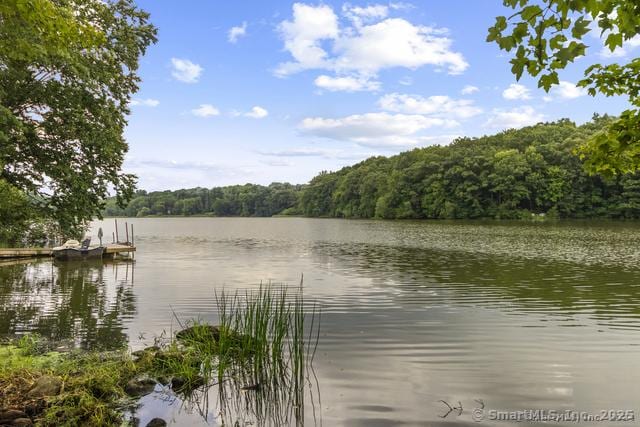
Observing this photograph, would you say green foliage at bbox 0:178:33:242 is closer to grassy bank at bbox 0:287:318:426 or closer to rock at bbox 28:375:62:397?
grassy bank at bbox 0:287:318:426

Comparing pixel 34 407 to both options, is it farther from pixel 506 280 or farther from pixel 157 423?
pixel 506 280

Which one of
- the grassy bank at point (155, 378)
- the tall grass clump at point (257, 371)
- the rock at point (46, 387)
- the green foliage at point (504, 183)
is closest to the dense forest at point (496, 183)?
the green foliage at point (504, 183)

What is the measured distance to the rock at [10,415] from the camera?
5152 mm

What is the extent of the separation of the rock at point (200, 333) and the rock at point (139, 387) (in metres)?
1.61

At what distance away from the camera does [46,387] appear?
596cm

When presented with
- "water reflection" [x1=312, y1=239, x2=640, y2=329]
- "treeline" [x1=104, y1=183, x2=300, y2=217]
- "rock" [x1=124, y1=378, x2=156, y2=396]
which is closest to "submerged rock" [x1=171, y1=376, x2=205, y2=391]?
"rock" [x1=124, y1=378, x2=156, y2=396]

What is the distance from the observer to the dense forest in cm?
8600

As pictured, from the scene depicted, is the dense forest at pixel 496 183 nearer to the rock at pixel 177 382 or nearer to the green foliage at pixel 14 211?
the green foliage at pixel 14 211

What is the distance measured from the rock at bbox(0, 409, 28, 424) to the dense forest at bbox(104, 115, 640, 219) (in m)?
81.1

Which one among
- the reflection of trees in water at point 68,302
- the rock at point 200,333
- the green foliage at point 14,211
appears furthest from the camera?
the green foliage at point 14,211

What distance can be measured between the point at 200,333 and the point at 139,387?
224cm

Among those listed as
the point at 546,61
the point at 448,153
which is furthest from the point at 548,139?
the point at 546,61

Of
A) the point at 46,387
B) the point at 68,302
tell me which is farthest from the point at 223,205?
the point at 46,387

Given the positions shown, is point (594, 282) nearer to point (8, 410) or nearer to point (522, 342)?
point (522, 342)
